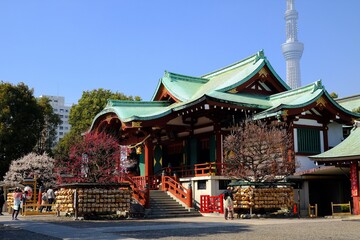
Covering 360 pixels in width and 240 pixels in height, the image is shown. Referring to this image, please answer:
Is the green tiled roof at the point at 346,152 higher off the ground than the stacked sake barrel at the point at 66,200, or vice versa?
the green tiled roof at the point at 346,152

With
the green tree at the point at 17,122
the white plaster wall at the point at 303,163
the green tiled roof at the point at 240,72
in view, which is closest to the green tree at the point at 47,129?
the green tree at the point at 17,122

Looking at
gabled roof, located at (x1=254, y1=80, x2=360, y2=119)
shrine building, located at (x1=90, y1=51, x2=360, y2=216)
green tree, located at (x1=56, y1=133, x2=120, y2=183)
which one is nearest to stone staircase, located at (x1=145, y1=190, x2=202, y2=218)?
shrine building, located at (x1=90, y1=51, x2=360, y2=216)

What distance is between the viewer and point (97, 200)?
23.6 meters

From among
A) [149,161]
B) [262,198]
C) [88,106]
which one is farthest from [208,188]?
[88,106]

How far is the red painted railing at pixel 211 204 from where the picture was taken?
1021 inches

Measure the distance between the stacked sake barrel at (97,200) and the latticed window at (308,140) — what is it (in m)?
11.3

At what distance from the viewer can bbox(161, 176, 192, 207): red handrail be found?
88.3 feet

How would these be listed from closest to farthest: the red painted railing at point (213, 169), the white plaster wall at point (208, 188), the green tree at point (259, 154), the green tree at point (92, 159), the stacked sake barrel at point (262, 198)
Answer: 1. the stacked sake barrel at point (262, 198)
2. the green tree at point (259, 154)
3. the white plaster wall at point (208, 188)
4. the red painted railing at point (213, 169)
5. the green tree at point (92, 159)

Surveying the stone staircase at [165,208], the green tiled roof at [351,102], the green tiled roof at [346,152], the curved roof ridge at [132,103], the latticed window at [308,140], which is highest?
the green tiled roof at [351,102]

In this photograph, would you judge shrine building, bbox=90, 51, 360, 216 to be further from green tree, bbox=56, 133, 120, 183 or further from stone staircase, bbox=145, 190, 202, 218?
green tree, bbox=56, 133, 120, 183

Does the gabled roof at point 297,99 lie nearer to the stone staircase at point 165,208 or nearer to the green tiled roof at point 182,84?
the green tiled roof at point 182,84

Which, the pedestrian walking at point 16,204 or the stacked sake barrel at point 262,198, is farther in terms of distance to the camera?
the pedestrian walking at point 16,204

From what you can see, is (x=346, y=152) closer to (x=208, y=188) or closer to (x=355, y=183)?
(x=355, y=183)

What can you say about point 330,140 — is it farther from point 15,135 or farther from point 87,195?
point 15,135
